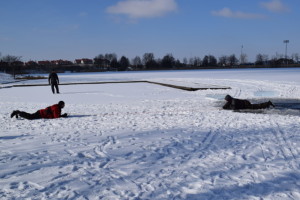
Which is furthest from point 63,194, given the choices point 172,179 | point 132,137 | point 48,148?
point 132,137

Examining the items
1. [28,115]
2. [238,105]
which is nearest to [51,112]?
[28,115]

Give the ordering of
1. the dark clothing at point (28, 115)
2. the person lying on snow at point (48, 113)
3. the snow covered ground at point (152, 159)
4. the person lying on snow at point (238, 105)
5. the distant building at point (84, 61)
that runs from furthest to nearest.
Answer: the distant building at point (84, 61) < the person lying on snow at point (238, 105) < the person lying on snow at point (48, 113) < the dark clothing at point (28, 115) < the snow covered ground at point (152, 159)

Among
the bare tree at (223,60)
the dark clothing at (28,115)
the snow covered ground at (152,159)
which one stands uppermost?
the bare tree at (223,60)

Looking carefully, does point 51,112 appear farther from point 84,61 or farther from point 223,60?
point 84,61

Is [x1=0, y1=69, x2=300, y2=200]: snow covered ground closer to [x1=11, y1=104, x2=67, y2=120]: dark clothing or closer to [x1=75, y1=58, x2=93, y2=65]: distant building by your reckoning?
[x1=11, y1=104, x2=67, y2=120]: dark clothing

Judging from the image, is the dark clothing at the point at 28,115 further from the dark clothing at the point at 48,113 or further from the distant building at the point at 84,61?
the distant building at the point at 84,61

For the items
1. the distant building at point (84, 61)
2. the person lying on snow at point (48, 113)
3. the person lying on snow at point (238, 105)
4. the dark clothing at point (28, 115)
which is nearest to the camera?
the dark clothing at point (28, 115)

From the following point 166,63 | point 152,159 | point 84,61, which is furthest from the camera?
point 84,61

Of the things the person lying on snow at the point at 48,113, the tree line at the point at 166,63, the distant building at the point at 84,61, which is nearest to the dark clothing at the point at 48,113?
the person lying on snow at the point at 48,113

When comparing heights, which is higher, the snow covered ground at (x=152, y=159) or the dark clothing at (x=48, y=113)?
the dark clothing at (x=48, y=113)

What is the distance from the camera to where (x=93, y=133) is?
6.76 meters

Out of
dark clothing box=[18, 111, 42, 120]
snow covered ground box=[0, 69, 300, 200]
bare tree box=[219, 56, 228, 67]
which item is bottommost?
snow covered ground box=[0, 69, 300, 200]

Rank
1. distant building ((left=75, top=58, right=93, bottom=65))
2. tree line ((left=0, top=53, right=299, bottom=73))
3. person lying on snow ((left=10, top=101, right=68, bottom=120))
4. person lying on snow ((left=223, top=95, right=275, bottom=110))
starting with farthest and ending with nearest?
1. distant building ((left=75, top=58, right=93, bottom=65))
2. tree line ((left=0, top=53, right=299, bottom=73))
3. person lying on snow ((left=223, top=95, right=275, bottom=110))
4. person lying on snow ((left=10, top=101, right=68, bottom=120))

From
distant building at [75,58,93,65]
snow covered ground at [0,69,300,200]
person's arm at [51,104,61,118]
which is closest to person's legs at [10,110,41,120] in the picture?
person's arm at [51,104,61,118]
